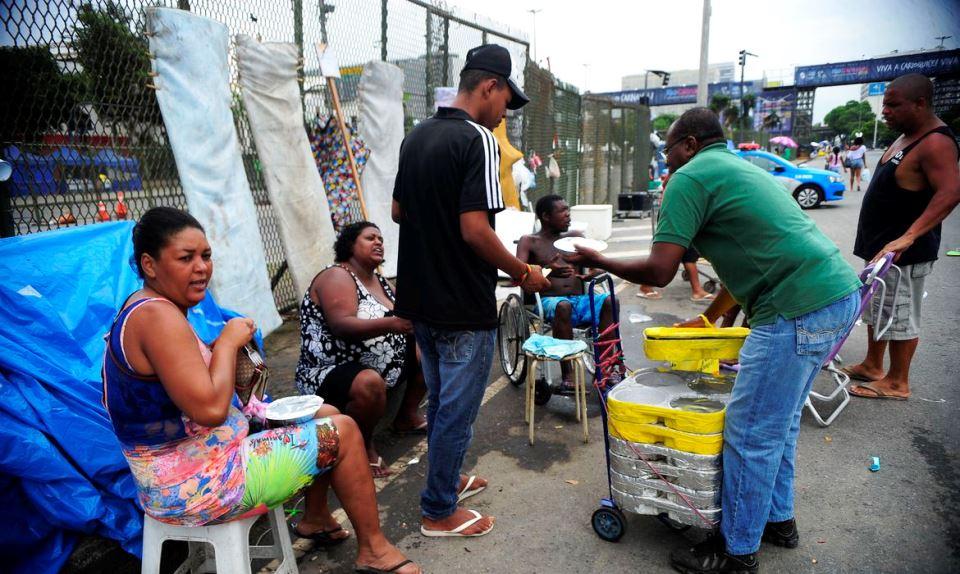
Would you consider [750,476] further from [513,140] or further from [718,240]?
[513,140]

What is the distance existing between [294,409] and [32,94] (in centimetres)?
286

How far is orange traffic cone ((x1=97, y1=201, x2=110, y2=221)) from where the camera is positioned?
12.5 feet

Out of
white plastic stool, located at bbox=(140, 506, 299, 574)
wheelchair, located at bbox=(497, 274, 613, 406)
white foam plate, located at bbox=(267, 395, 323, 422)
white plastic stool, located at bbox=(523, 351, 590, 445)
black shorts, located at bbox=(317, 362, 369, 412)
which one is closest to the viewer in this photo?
white plastic stool, located at bbox=(140, 506, 299, 574)

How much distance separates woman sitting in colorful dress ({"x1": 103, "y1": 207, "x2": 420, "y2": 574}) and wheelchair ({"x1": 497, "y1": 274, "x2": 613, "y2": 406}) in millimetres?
2158

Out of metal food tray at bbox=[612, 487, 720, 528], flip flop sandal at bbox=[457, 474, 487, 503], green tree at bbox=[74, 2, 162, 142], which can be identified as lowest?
flip flop sandal at bbox=[457, 474, 487, 503]

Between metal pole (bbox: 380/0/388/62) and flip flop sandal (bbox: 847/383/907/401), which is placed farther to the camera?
metal pole (bbox: 380/0/388/62)

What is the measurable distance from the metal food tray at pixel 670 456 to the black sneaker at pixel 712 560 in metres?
0.37

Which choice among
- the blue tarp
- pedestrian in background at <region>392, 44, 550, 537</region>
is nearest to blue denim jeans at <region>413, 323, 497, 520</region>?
pedestrian in background at <region>392, 44, 550, 537</region>

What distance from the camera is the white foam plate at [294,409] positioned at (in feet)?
7.05

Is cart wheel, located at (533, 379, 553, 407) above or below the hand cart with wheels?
below

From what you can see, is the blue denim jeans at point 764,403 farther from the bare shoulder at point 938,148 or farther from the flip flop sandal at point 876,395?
the flip flop sandal at point 876,395

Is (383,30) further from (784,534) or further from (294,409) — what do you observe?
(784,534)

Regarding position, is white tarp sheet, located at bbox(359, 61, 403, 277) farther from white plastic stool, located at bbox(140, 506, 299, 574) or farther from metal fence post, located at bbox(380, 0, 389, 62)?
white plastic stool, located at bbox(140, 506, 299, 574)

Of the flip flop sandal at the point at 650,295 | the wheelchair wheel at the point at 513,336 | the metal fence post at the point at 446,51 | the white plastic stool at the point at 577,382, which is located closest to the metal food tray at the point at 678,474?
the white plastic stool at the point at 577,382
